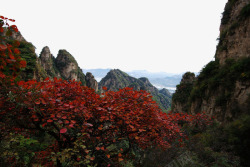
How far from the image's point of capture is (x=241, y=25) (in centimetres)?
1314

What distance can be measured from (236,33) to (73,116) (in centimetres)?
1867

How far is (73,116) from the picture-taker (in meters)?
3.28

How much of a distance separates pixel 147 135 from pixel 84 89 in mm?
3529

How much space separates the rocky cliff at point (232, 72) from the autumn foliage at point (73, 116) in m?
9.02

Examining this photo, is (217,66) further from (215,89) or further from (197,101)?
(197,101)

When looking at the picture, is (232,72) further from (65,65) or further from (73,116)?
(65,65)

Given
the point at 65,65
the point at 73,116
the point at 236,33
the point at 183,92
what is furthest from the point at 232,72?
the point at 65,65

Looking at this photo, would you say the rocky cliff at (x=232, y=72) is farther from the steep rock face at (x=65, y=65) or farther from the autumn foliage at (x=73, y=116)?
the steep rock face at (x=65, y=65)

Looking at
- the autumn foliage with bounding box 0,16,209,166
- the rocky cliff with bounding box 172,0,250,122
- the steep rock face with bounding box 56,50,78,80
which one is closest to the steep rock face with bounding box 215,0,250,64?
the rocky cliff with bounding box 172,0,250,122

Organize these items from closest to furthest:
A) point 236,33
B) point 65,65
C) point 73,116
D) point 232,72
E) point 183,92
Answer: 1. point 73,116
2. point 232,72
3. point 236,33
4. point 183,92
5. point 65,65

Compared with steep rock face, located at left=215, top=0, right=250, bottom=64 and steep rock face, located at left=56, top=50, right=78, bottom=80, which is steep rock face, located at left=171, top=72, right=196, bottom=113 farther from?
steep rock face, located at left=56, top=50, right=78, bottom=80

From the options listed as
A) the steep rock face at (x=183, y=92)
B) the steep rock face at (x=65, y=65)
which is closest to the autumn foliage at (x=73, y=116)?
the steep rock face at (x=183, y=92)

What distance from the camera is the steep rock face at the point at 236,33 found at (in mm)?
12391

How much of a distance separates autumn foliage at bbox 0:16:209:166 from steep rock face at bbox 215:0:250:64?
45.5 feet
